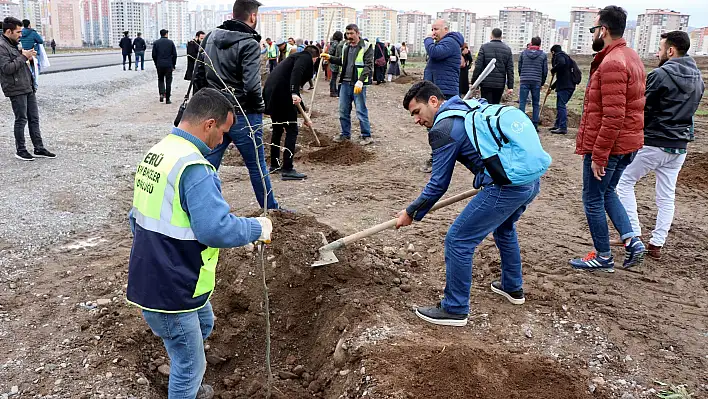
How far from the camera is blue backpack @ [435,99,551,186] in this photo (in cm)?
336

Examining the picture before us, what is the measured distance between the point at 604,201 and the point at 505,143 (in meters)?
1.83

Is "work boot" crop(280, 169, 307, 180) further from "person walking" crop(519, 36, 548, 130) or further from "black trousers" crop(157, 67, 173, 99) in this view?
"black trousers" crop(157, 67, 173, 99)

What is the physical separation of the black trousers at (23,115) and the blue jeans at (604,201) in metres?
6.93

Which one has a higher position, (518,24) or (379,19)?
(518,24)

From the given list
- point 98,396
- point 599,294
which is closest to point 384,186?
point 599,294

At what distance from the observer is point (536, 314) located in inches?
159

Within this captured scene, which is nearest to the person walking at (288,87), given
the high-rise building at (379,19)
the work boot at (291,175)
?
the work boot at (291,175)

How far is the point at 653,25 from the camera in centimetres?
8456

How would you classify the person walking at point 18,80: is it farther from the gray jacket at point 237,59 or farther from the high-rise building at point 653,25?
the high-rise building at point 653,25

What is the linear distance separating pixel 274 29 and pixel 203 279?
257 feet

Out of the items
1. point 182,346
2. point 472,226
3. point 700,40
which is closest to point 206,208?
point 182,346

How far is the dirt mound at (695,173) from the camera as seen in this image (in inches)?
301

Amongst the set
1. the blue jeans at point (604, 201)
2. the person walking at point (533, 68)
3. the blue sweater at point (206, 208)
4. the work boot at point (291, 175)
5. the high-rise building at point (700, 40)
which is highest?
the high-rise building at point (700, 40)

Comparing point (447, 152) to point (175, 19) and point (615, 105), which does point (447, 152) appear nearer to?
point (615, 105)
